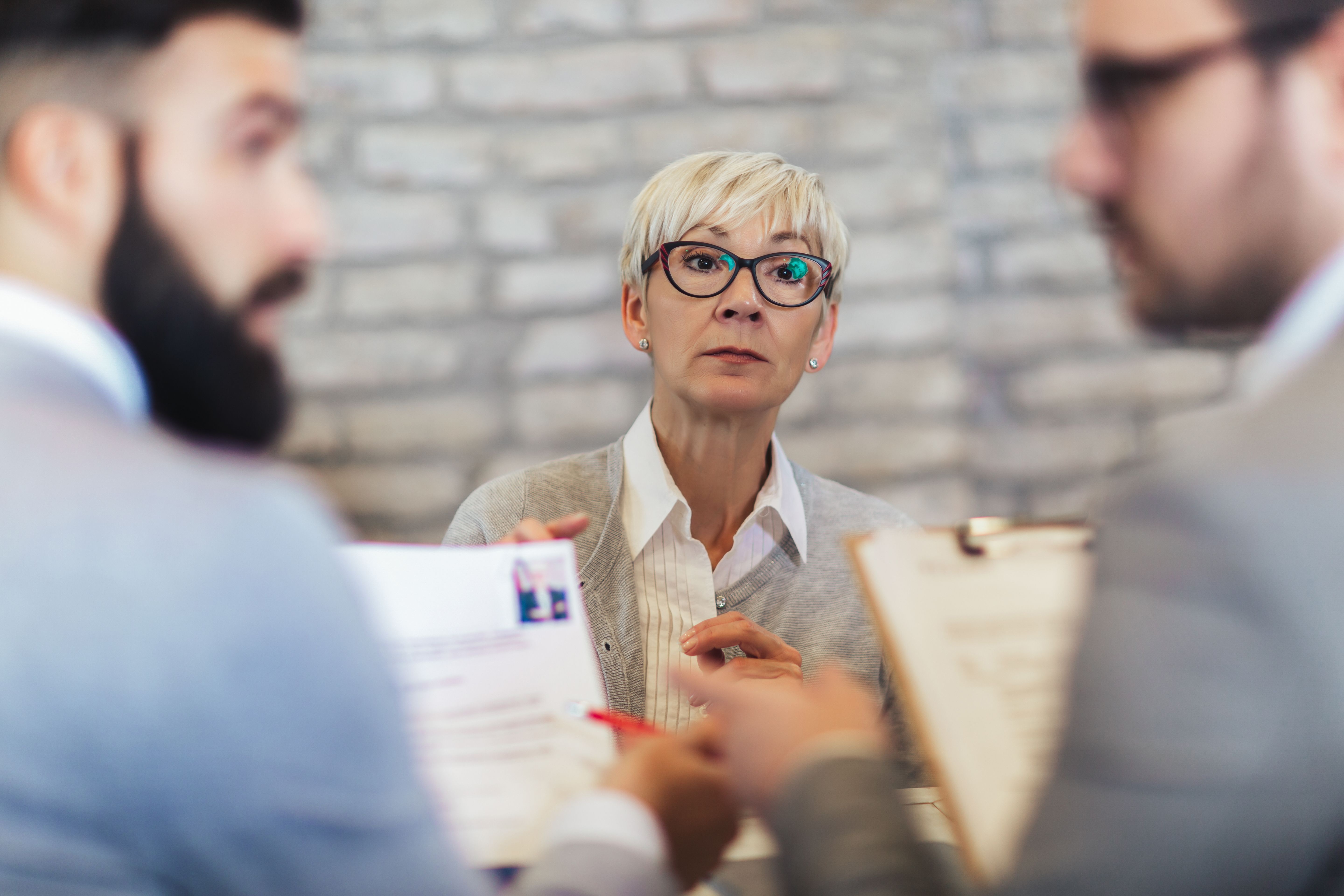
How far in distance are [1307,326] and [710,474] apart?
101cm

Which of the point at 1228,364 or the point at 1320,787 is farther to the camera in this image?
the point at 1228,364

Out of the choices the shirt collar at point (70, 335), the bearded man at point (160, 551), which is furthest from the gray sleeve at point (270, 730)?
the shirt collar at point (70, 335)

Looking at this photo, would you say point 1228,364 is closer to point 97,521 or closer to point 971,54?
point 971,54

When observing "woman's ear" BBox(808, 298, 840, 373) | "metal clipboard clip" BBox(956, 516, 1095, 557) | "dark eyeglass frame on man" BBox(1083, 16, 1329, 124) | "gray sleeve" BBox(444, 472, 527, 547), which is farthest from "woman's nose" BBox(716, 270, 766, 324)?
"dark eyeglass frame on man" BBox(1083, 16, 1329, 124)

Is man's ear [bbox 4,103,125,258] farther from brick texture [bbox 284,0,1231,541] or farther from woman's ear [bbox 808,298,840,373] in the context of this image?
brick texture [bbox 284,0,1231,541]

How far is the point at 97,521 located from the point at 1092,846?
48 cm

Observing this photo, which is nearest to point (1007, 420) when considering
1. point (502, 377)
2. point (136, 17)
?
point (502, 377)

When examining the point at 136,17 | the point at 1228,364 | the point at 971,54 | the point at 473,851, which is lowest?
the point at 473,851

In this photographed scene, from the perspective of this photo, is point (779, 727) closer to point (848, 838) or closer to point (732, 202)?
point (848, 838)

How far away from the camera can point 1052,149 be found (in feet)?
6.40

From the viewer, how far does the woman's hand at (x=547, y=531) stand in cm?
110

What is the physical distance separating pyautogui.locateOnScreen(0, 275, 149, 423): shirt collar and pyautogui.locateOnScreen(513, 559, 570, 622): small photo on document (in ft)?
1.45

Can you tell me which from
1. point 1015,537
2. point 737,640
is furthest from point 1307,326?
point 737,640

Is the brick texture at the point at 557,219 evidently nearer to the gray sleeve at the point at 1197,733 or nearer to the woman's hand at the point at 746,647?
the woman's hand at the point at 746,647
